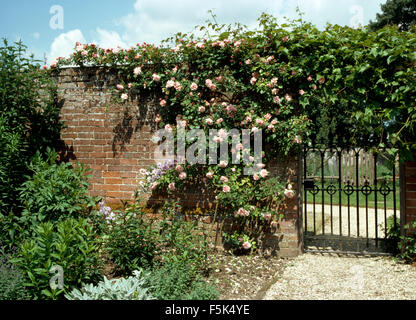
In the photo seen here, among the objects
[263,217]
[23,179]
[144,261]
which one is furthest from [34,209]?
[263,217]

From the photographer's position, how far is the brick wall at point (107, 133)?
5004 mm

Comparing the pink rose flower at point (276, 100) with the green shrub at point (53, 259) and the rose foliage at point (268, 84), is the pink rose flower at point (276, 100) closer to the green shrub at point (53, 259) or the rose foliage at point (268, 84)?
the rose foliage at point (268, 84)

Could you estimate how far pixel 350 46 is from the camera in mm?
4086

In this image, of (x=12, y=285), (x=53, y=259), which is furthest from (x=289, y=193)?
(x=12, y=285)

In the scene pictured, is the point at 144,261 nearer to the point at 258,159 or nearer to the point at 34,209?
the point at 34,209

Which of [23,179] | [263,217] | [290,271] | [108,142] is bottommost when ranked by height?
[290,271]

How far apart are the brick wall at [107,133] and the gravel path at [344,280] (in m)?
1.34

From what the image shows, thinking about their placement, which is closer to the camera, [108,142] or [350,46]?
[350,46]

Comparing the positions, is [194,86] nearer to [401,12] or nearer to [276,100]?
[276,100]

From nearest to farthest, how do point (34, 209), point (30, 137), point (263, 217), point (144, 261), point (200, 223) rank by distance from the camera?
point (144, 261)
point (34, 209)
point (263, 217)
point (200, 223)
point (30, 137)

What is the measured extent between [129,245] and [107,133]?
2204 mm

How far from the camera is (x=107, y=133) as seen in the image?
5.19m

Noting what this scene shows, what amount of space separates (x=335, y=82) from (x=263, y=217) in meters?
2.01

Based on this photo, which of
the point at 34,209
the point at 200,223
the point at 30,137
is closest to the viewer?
the point at 34,209
